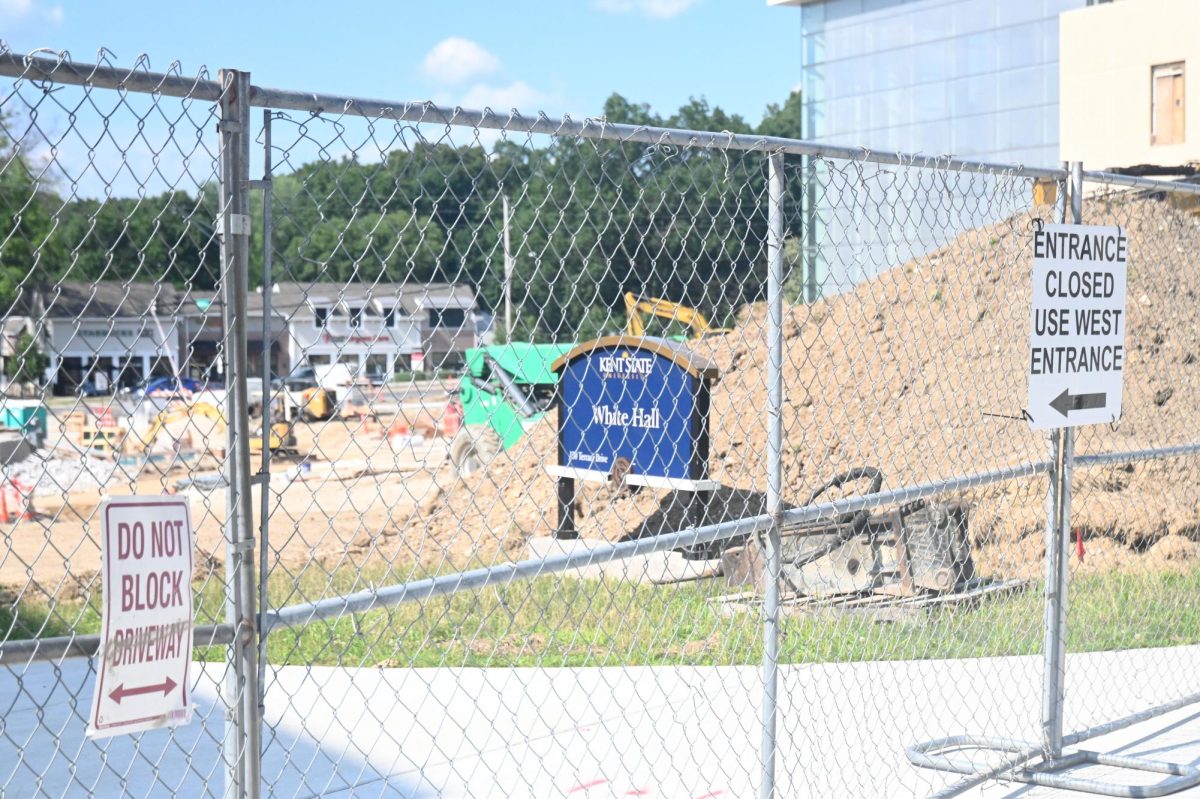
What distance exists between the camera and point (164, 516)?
104 inches

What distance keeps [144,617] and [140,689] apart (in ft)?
0.46

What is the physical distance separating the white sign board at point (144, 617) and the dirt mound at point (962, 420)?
22.0 feet

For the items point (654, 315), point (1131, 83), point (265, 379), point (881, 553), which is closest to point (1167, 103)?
point (1131, 83)

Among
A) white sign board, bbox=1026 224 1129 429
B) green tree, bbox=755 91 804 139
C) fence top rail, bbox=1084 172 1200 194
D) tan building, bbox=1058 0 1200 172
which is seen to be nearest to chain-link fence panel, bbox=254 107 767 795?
white sign board, bbox=1026 224 1129 429

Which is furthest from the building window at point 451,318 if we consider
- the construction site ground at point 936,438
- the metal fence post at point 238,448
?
the construction site ground at point 936,438

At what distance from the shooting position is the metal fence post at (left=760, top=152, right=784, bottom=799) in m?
4.13

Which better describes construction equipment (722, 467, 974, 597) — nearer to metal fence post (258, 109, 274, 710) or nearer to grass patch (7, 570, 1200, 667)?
grass patch (7, 570, 1200, 667)

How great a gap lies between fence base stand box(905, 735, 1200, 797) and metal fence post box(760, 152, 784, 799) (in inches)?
53.8

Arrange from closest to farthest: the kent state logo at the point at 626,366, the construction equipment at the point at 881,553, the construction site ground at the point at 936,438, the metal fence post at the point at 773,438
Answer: the metal fence post at the point at 773,438, the construction equipment at the point at 881,553, the kent state logo at the point at 626,366, the construction site ground at the point at 936,438

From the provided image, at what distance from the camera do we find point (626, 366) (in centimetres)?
1138

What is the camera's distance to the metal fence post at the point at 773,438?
163 inches

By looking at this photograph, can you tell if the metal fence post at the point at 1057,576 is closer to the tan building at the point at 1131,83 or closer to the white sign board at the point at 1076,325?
the white sign board at the point at 1076,325

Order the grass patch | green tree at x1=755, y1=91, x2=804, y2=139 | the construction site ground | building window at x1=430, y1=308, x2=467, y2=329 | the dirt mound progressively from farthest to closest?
green tree at x1=755, y1=91, x2=804, y2=139
the dirt mound
the construction site ground
the grass patch
building window at x1=430, y1=308, x2=467, y2=329

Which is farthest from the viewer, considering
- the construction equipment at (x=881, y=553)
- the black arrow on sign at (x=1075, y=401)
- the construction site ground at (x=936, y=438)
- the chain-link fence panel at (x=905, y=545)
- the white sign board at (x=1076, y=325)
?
the construction site ground at (x=936, y=438)
